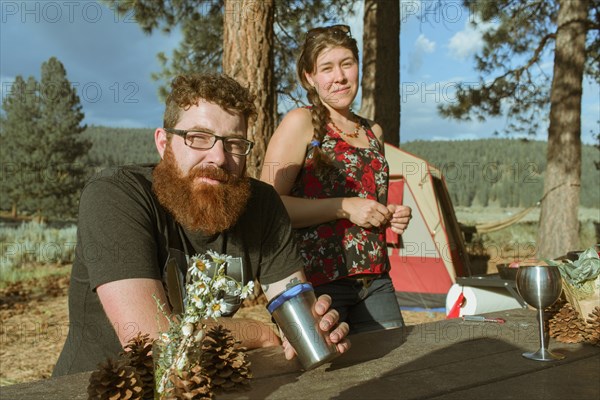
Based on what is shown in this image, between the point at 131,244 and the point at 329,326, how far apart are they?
1.83ft

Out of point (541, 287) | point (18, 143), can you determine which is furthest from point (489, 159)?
point (541, 287)

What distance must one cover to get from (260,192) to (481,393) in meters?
0.98

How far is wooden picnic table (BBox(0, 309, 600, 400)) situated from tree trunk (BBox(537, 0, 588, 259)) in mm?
6991

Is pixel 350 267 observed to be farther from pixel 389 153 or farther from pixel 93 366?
pixel 389 153

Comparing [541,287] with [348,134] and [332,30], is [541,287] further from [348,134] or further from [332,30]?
[332,30]

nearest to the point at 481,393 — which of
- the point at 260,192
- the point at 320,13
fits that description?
the point at 260,192

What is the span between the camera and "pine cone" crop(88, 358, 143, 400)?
3.19 feet

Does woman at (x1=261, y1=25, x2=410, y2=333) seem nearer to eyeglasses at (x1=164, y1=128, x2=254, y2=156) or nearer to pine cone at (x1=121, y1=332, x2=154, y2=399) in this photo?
eyeglasses at (x1=164, y1=128, x2=254, y2=156)

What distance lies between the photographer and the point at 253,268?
188 cm

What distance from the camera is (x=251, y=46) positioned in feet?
16.9

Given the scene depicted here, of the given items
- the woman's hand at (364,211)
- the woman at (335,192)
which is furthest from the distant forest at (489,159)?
the woman's hand at (364,211)

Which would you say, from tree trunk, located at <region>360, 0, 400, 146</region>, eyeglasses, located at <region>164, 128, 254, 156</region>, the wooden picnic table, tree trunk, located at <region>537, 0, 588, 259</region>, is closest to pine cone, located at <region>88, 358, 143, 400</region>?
the wooden picnic table

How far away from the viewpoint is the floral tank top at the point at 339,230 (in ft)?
6.96

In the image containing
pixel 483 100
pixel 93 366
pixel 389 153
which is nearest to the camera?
pixel 93 366
